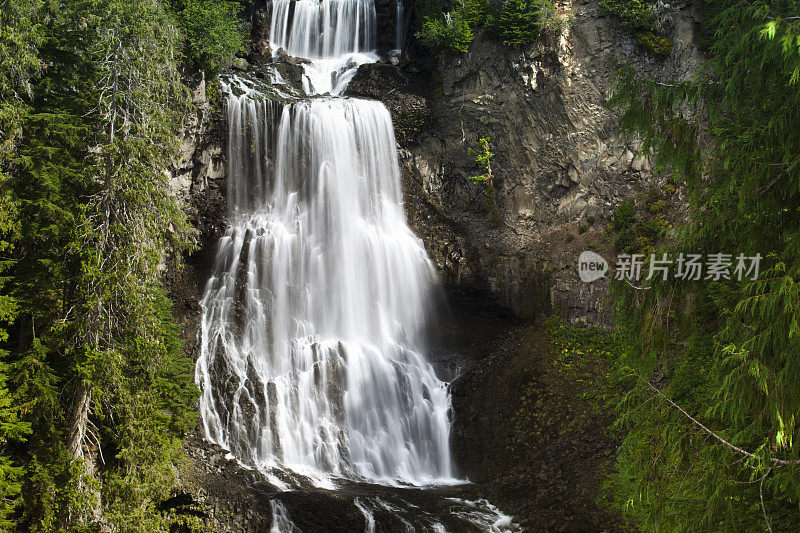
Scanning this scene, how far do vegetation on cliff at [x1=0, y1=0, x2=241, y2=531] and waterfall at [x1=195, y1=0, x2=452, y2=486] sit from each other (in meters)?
3.59

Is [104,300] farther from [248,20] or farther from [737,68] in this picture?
[248,20]

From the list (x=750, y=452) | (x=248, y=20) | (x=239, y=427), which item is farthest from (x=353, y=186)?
(x=750, y=452)

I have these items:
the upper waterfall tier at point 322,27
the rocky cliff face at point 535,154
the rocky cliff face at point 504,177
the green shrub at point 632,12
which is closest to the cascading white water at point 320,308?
the rocky cliff face at point 504,177

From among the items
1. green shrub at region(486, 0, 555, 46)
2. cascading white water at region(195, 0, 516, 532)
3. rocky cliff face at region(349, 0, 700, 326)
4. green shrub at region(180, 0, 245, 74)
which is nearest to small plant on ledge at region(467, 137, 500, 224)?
rocky cliff face at region(349, 0, 700, 326)

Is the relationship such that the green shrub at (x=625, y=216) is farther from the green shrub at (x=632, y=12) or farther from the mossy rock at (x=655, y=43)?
the green shrub at (x=632, y=12)

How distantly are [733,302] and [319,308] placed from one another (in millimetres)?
12003

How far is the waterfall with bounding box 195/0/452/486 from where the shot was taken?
43.6ft

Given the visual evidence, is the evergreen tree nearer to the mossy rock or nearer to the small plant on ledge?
the small plant on ledge

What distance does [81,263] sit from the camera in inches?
339

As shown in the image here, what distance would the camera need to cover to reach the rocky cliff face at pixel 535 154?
56.4 ft

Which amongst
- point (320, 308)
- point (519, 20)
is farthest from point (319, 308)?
point (519, 20)

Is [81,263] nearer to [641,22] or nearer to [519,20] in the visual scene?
[519,20]

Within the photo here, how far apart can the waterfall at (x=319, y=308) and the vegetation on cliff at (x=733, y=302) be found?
881cm

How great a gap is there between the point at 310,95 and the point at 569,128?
28.4 feet
